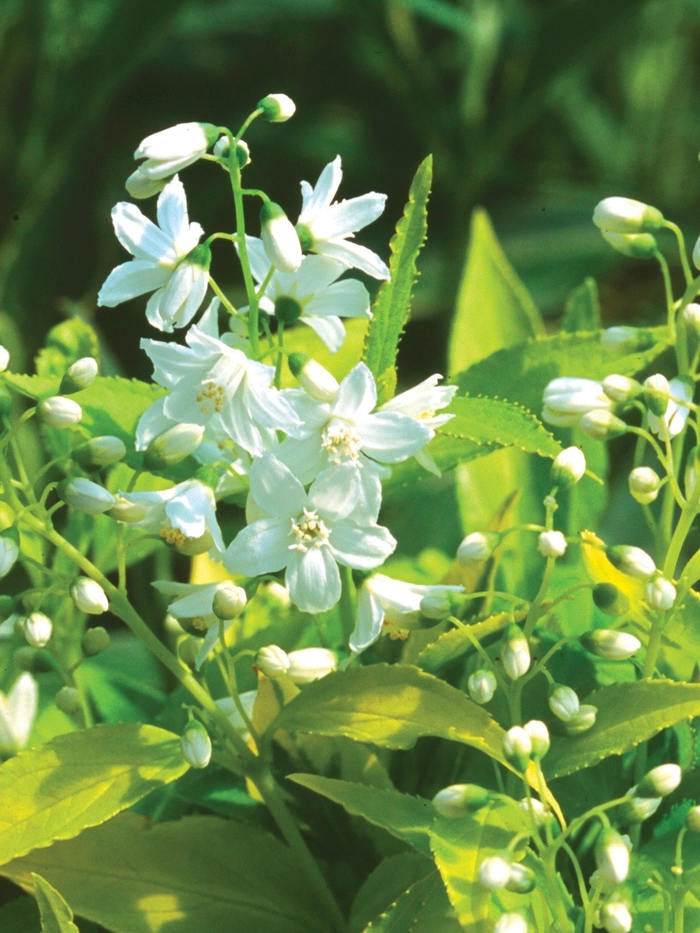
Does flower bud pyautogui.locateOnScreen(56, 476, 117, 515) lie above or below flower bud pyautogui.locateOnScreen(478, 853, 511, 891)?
above

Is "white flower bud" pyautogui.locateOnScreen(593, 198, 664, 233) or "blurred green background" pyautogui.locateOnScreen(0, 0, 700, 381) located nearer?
"white flower bud" pyautogui.locateOnScreen(593, 198, 664, 233)

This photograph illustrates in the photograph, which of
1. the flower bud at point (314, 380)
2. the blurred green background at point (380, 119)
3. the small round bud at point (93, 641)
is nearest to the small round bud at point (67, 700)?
the small round bud at point (93, 641)

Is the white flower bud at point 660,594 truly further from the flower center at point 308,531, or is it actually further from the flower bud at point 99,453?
the flower bud at point 99,453

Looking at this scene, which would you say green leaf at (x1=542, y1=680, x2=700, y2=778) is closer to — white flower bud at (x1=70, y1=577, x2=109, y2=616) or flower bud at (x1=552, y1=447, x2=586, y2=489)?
flower bud at (x1=552, y1=447, x2=586, y2=489)

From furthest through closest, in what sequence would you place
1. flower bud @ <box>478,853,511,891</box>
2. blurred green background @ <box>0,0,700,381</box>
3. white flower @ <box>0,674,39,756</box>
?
blurred green background @ <box>0,0,700,381</box> < white flower @ <box>0,674,39,756</box> < flower bud @ <box>478,853,511,891</box>

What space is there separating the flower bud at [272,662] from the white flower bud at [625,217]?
12.1 inches

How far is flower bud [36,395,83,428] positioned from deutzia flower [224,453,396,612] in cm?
10

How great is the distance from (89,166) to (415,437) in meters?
1.40

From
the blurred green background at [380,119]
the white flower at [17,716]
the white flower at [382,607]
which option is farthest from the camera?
the blurred green background at [380,119]

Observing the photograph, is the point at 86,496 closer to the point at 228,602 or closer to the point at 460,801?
the point at 228,602

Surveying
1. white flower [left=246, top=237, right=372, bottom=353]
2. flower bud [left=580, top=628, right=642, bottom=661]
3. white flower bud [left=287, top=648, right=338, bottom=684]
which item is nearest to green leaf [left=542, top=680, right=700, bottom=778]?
flower bud [left=580, top=628, right=642, bottom=661]

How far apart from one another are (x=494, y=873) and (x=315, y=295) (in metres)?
0.33

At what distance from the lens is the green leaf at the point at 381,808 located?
0.59m

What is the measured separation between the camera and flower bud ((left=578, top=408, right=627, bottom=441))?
62cm
